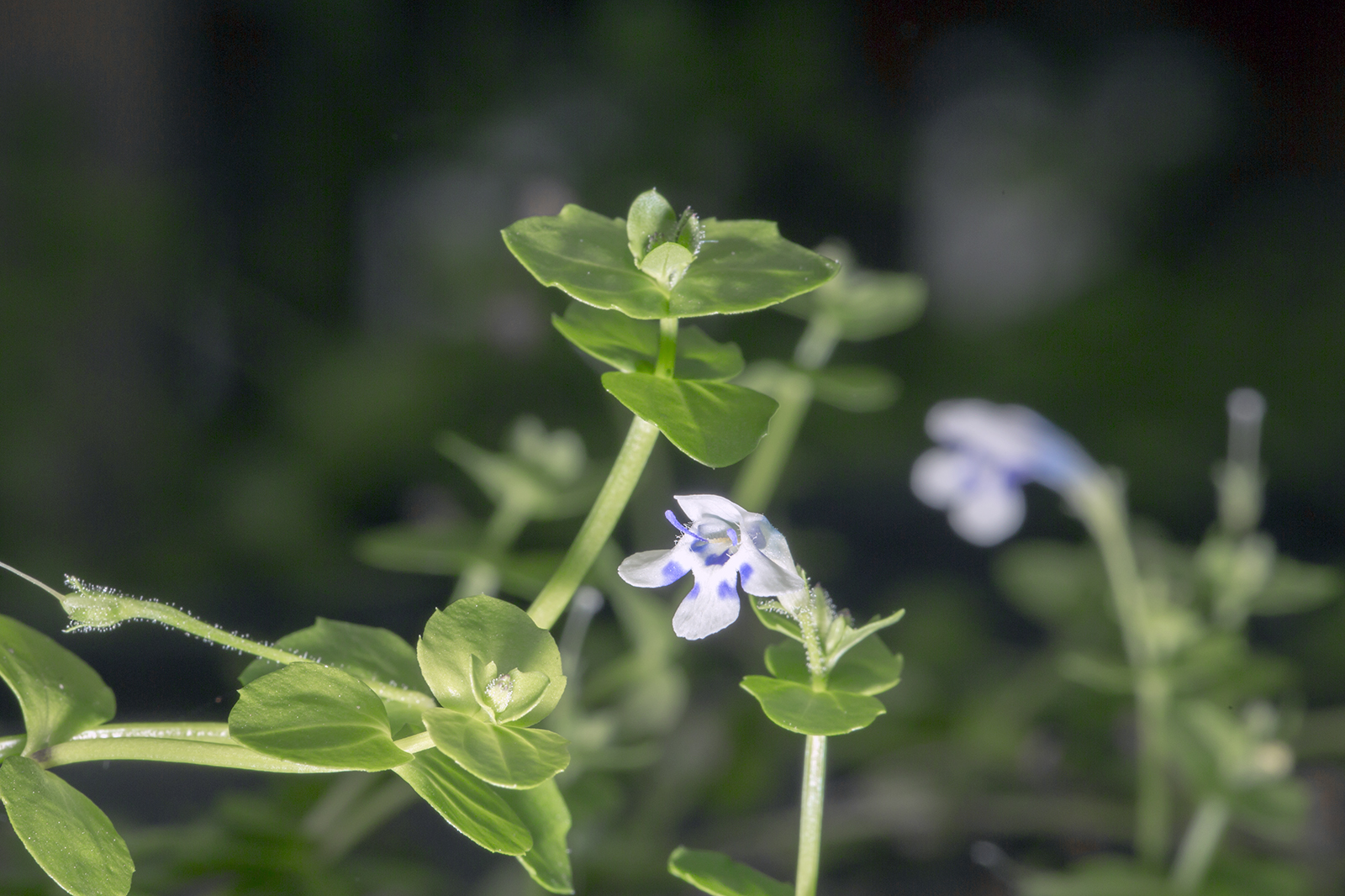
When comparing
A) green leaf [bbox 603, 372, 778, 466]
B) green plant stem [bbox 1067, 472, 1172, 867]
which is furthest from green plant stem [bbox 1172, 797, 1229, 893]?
green leaf [bbox 603, 372, 778, 466]

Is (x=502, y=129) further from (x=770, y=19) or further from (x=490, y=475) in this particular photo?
(x=490, y=475)

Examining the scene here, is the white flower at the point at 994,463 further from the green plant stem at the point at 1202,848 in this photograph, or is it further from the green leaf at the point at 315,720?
the green leaf at the point at 315,720

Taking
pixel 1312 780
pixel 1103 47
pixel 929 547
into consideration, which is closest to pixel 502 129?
pixel 929 547

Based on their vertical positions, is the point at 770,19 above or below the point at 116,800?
above

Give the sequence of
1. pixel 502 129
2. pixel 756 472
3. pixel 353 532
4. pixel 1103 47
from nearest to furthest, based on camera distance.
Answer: pixel 756 472 → pixel 353 532 → pixel 502 129 → pixel 1103 47

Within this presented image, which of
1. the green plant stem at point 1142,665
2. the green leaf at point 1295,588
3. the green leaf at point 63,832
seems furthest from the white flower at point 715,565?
the green leaf at point 1295,588

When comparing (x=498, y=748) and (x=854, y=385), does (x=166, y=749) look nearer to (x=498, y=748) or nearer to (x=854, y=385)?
(x=498, y=748)

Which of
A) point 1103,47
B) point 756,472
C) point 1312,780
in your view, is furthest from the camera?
point 1103,47
